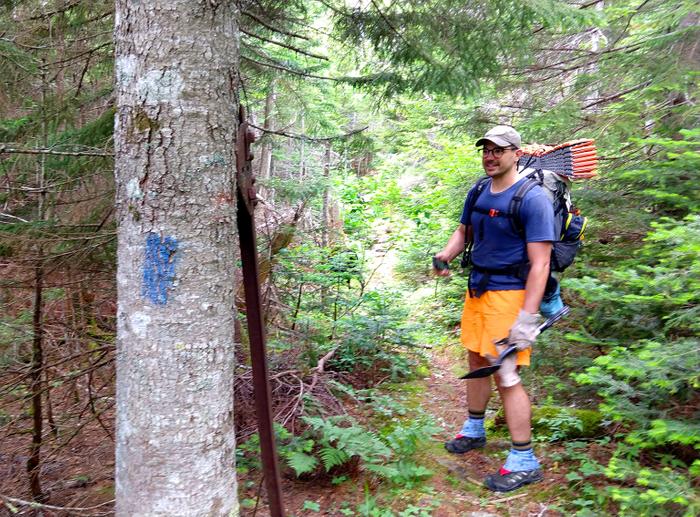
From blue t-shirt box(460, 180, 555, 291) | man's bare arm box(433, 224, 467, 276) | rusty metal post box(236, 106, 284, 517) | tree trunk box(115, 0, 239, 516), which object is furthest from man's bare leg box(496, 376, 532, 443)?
tree trunk box(115, 0, 239, 516)

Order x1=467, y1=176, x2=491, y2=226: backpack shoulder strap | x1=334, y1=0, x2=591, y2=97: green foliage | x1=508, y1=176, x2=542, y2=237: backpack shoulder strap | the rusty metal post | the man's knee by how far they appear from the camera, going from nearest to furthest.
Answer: the rusty metal post < x1=508, y1=176, x2=542, y2=237: backpack shoulder strap < x1=467, y1=176, x2=491, y2=226: backpack shoulder strap < the man's knee < x1=334, y1=0, x2=591, y2=97: green foliage

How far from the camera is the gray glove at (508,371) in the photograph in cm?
343

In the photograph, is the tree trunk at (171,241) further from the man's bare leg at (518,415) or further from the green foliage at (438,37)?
the green foliage at (438,37)

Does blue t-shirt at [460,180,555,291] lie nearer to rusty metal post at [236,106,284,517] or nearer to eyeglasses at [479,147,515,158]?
eyeglasses at [479,147,515,158]

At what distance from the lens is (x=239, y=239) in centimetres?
250

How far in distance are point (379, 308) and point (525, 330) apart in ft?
11.3

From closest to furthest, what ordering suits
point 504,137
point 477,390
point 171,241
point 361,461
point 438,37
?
point 171,241
point 504,137
point 361,461
point 477,390
point 438,37

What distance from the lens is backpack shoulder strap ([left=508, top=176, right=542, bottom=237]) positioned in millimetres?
3396

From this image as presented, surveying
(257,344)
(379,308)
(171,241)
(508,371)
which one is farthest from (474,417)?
(171,241)

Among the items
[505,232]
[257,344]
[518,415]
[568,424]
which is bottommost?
[568,424]

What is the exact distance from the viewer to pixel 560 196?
355cm

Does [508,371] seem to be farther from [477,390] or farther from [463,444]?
[463,444]

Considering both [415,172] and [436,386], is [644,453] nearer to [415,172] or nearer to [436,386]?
[436,386]

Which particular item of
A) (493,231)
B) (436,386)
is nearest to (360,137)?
(493,231)
